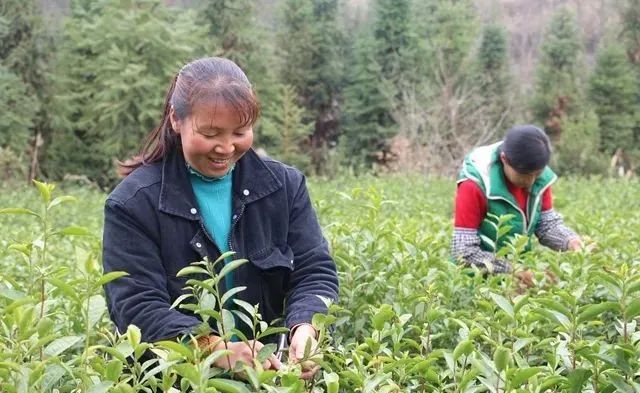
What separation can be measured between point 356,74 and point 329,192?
2088cm

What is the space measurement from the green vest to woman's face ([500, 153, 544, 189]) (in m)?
0.03

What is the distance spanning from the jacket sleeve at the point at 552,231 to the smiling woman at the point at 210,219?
1886 millimetres

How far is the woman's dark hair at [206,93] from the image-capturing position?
212 cm

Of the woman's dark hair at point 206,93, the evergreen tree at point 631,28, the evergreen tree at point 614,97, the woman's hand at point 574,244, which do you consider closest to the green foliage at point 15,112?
the woman's hand at point 574,244

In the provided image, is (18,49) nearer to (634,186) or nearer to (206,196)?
(634,186)

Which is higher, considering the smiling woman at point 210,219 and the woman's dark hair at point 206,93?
the woman's dark hair at point 206,93

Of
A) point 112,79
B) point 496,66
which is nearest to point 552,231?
point 112,79

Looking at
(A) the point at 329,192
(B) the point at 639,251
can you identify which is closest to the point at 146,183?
(B) the point at 639,251

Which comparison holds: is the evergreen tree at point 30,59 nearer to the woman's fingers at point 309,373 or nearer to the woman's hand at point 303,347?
the woman's hand at point 303,347

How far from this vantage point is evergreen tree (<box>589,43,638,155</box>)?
35.6 meters

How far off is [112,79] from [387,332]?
23278 millimetres

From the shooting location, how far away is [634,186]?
15.4 m

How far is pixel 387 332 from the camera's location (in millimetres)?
1992

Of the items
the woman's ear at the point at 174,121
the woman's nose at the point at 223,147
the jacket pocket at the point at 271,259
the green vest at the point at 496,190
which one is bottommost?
the green vest at the point at 496,190
